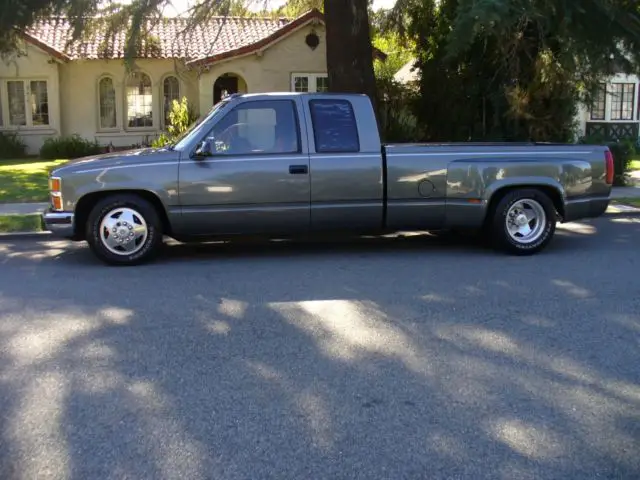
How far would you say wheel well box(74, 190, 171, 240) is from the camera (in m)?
8.45

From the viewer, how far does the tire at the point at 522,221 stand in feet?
29.6

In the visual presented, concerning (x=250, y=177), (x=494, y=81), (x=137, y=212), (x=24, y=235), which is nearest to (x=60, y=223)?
(x=137, y=212)

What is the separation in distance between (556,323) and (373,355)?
1.74m

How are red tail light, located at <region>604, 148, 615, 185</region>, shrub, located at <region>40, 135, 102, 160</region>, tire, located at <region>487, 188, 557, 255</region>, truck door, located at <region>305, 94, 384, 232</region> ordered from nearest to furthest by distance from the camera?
truck door, located at <region>305, 94, 384, 232</region> → tire, located at <region>487, 188, 557, 255</region> → red tail light, located at <region>604, 148, 615, 185</region> → shrub, located at <region>40, 135, 102, 160</region>

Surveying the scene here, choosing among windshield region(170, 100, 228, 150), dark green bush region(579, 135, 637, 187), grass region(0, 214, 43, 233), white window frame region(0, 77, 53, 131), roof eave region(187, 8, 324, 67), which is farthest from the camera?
white window frame region(0, 77, 53, 131)

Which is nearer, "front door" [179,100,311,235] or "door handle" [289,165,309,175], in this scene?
"front door" [179,100,311,235]

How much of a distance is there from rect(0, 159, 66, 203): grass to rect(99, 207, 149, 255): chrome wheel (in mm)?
6305

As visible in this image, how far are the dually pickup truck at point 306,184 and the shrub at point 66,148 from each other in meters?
15.9

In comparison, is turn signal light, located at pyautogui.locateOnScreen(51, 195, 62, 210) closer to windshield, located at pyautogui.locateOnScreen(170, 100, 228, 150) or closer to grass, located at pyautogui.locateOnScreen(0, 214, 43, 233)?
windshield, located at pyautogui.locateOnScreen(170, 100, 228, 150)

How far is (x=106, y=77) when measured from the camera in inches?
996

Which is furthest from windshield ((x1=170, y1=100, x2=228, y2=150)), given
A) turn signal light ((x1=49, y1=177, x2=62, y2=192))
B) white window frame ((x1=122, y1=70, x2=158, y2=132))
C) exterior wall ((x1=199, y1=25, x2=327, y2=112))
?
white window frame ((x1=122, y1=70, x2=158, y2=132))

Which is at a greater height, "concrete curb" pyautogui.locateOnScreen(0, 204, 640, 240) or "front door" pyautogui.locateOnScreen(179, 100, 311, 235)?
"front door" pyautogui.locateOnScreen(179, 100, 311, 235)

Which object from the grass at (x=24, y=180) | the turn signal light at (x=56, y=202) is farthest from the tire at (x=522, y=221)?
the grass at (x=24, y=180)

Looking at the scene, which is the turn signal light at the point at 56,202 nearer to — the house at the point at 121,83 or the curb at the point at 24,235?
the curb at the point at 24,235
